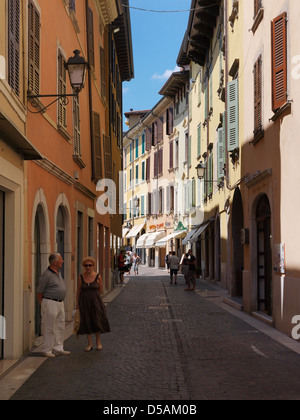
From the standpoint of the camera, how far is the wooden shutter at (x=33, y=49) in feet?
35.7

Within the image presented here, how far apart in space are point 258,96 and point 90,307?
7223 millimetres

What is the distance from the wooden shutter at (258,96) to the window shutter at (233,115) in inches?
126

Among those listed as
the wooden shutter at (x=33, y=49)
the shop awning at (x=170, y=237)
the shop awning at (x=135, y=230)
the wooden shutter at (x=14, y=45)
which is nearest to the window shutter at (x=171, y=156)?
the shop awning at (x=170, y=237)

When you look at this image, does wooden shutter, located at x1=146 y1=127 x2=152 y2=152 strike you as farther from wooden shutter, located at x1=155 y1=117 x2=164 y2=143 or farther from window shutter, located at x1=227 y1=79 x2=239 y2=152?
window shutter, located at x1=227 y1=79 x2=239 y2=152

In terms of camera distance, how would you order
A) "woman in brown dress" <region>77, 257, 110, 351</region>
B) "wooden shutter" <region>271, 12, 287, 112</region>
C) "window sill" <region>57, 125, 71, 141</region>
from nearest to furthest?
"woman in brown dress" <region>77, 257, 110, 351</region>, "wooden shutter" <region>271, 12, 287, 112</region>, "window sill" <region>57, 125, 71, 141</region>

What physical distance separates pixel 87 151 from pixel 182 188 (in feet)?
77.3

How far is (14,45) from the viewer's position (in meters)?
9.50

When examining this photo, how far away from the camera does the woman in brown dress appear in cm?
1010

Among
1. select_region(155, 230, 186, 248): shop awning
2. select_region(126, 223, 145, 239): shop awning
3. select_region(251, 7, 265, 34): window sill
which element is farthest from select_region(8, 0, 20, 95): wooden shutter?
select_region(126, 223, 145, 239): shop awning

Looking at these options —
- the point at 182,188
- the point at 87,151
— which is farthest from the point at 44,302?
the point at 182,188

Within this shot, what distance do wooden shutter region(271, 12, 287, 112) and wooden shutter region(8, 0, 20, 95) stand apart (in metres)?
4.94

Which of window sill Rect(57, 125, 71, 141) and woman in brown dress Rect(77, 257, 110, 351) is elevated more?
window sill Rect(57, 125, 71, 141)

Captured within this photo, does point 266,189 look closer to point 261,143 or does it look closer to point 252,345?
point 261,143
